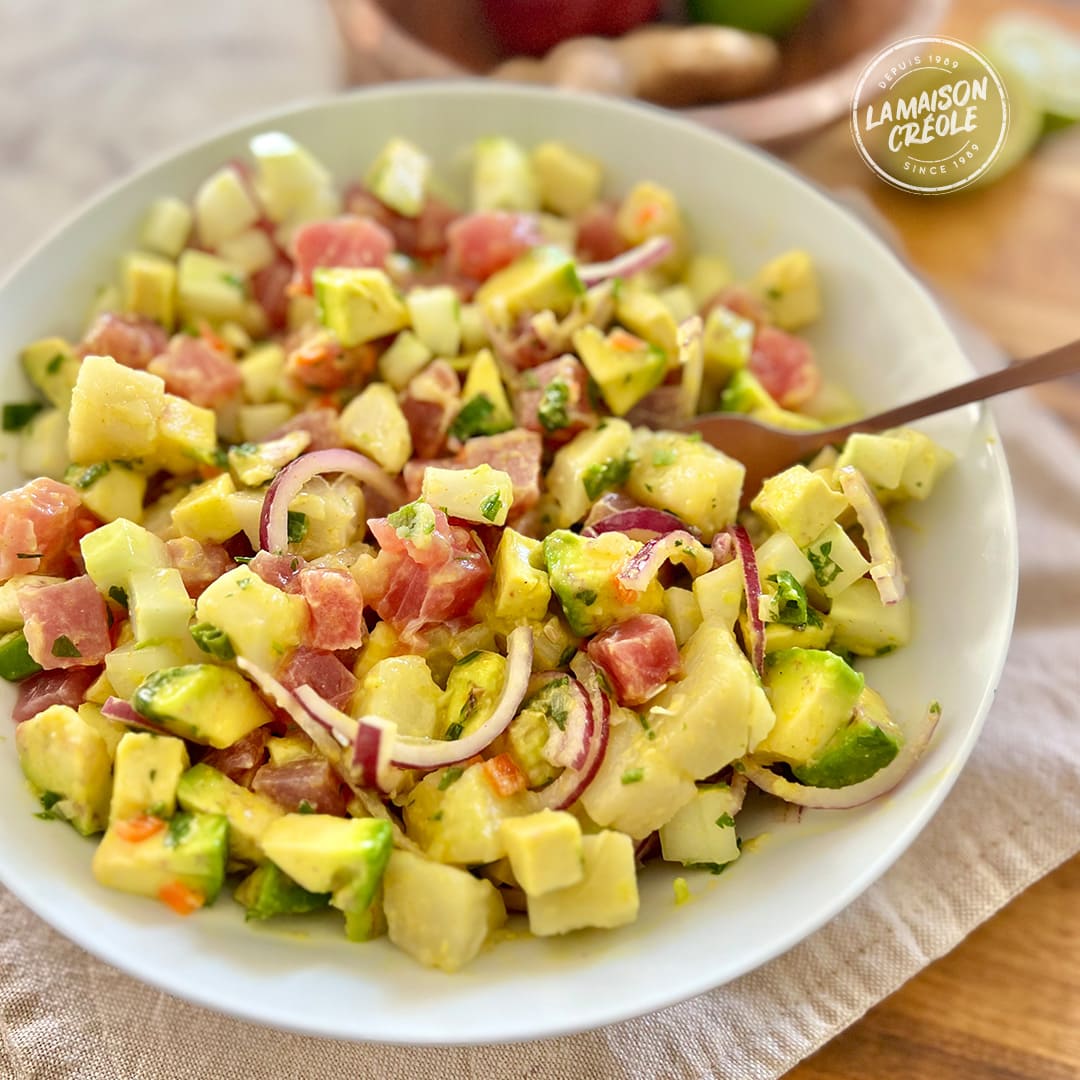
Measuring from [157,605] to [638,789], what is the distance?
96cm

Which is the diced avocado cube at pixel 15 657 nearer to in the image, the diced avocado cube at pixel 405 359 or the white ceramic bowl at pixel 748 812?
the white ceramic bowl at pixel 748 812

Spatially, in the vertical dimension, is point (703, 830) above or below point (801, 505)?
below

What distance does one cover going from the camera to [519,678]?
6.82 ft

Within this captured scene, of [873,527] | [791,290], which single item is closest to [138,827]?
[873,527]

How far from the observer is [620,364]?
2.56 m

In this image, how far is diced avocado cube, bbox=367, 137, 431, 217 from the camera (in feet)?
9.61

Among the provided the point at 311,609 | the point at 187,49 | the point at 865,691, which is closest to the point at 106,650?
the point at 311,609

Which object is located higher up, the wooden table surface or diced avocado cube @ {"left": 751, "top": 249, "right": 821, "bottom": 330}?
diced avocado cube @ {"left": 751, "top": 249, "right": 821, "bottom": 330}

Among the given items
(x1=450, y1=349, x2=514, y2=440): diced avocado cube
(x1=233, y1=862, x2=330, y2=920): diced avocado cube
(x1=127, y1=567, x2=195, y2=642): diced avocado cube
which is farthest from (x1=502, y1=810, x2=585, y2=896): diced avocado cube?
(x1=450, y1=349, x2=514, y2=440): diced avocado cube

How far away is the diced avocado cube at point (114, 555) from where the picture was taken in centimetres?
210

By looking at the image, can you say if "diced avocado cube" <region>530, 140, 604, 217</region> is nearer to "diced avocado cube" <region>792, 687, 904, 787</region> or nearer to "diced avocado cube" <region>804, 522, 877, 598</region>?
"diced avocado cube" <region>804, 522, 877, 598</region>

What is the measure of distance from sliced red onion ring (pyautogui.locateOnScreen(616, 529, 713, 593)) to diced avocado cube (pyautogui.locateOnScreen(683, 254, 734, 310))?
936mm

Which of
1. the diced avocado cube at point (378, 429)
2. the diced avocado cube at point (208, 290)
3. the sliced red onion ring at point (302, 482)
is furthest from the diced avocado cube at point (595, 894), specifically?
the diced avocado cube at point (208, 290)

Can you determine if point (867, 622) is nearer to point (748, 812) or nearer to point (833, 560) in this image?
point (833, 560)
